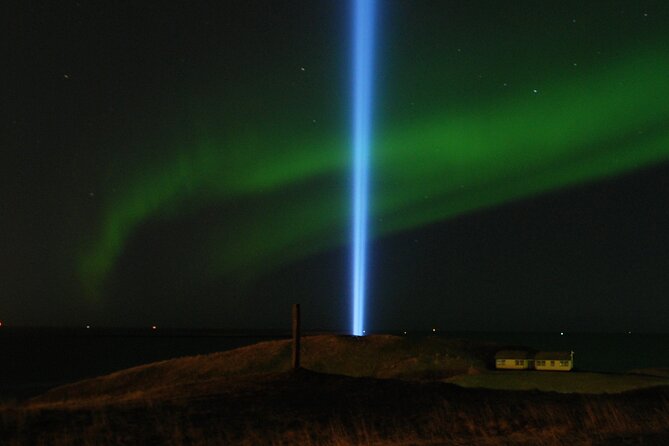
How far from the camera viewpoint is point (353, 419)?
17250mm

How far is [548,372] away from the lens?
98.4 ft

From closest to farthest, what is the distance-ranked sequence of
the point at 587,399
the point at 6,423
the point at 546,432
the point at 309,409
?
the point at 546,432, the point at 6,423, the point at 309,409, the point at 587,399

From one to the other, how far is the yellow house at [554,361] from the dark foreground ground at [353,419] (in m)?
8.73

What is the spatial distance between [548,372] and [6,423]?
2052 centimetres

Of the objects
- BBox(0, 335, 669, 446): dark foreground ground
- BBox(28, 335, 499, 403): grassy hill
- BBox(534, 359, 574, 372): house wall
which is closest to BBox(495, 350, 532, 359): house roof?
BBox(534, 359, 574, 372): house wall

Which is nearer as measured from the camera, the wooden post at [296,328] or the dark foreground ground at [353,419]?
the dark foreground ground at [353,419]


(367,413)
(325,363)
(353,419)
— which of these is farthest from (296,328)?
(353,419)

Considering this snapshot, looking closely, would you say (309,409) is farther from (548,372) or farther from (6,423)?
(548,372)

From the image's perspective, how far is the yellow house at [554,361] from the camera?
31781 mm

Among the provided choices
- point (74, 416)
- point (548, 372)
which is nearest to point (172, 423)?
point (74, 416)

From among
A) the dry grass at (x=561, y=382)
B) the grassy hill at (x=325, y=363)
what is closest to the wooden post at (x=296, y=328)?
the grassy hill at (x=325, y=363)

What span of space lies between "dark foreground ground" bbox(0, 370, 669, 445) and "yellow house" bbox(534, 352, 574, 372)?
8.73 metres

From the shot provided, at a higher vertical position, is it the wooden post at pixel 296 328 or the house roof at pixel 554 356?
the wooden post at pixel 296 328

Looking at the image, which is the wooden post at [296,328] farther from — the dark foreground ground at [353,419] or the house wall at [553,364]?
the house wall at [553,364]
